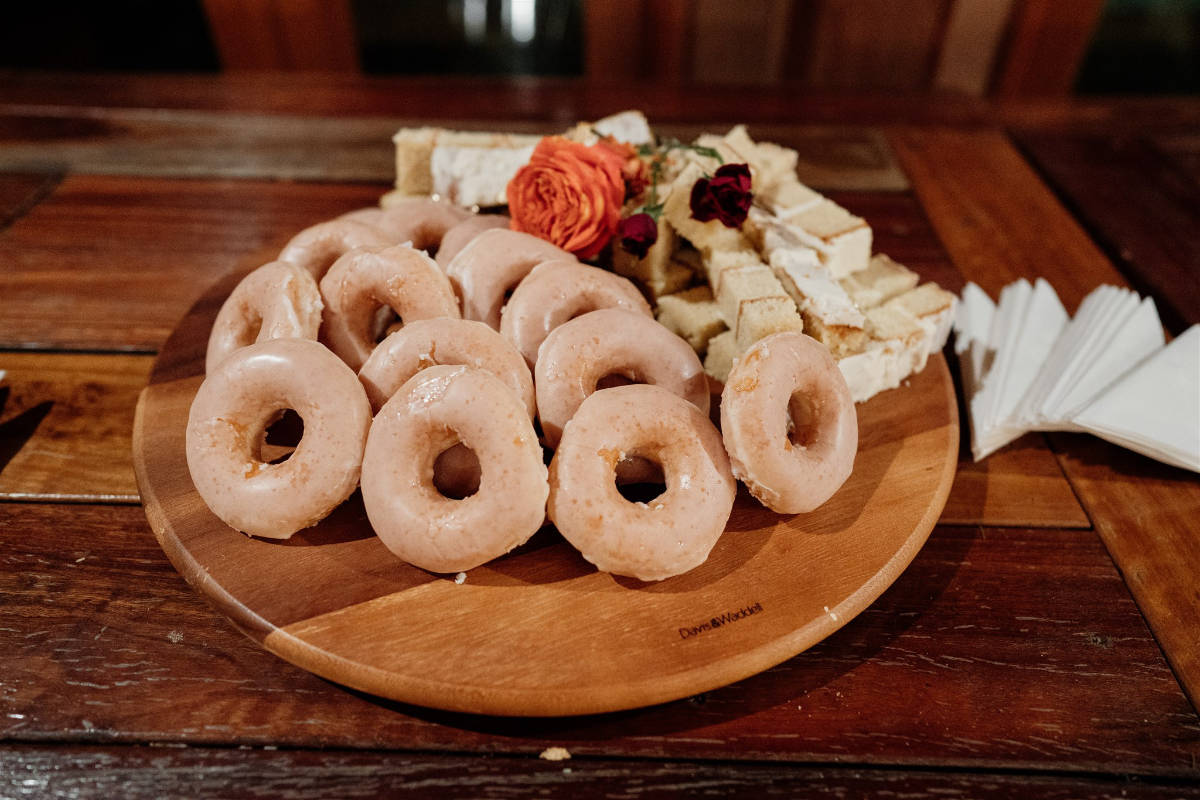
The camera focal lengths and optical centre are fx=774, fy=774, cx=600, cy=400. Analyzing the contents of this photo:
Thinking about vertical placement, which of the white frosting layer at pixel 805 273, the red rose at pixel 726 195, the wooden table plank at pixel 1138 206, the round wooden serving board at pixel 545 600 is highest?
the red rose at pixel 726 195

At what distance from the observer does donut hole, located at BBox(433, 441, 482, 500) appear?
1633 millimetres

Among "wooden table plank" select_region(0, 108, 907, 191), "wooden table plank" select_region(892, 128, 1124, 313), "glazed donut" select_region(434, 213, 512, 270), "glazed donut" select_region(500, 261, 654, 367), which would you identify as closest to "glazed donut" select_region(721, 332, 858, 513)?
"glazed donut" select_region(500, 261, 654, 367)

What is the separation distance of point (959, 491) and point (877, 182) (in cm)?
172

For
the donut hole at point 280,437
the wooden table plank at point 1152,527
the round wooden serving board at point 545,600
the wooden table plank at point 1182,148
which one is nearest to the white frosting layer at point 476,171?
the donut hole at point 280,437

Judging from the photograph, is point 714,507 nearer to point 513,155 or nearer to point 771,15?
point 513,155

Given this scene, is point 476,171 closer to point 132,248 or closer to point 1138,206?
point 132,248

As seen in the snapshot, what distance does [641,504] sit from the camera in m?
1.51

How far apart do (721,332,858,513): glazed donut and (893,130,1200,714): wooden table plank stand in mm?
705

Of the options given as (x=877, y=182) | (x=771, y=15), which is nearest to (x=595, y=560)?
(x=877, y=182)

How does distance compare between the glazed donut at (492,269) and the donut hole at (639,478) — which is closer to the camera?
the donut hole at (639,478)

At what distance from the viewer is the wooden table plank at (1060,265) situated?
167 cm

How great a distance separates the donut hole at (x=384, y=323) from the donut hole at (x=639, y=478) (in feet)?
2.48

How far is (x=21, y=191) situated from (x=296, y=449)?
2364 mm

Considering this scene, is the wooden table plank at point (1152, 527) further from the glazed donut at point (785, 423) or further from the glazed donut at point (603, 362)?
the glazed donut at point (603, 362)
